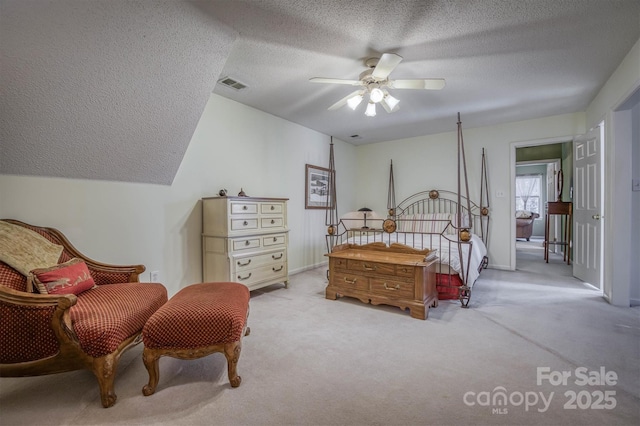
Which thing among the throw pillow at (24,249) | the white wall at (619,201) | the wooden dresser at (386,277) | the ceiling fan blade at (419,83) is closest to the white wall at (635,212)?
the white wall at (619,201)

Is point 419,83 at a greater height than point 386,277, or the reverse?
point 419,83

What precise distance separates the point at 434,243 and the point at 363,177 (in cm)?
293

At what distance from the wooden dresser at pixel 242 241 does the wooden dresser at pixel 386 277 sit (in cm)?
82

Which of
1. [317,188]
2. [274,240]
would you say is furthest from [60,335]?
[317,188]

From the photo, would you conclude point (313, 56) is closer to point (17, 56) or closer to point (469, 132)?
point (17, 56)

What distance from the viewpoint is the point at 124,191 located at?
2.86m

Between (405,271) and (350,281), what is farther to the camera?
(350,281)

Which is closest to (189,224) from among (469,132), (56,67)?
(56,67)

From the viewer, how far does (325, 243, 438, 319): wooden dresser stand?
9.30 feet

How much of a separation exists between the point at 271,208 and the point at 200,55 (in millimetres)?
1858

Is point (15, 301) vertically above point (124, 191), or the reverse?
point (124, 191)

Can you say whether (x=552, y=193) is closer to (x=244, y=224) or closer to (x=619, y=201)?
(x=619, y=201)

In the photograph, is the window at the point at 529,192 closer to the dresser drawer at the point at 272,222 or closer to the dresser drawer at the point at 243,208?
the dresser drawer at the point at 272,222

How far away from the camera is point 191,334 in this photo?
169 centimetres
